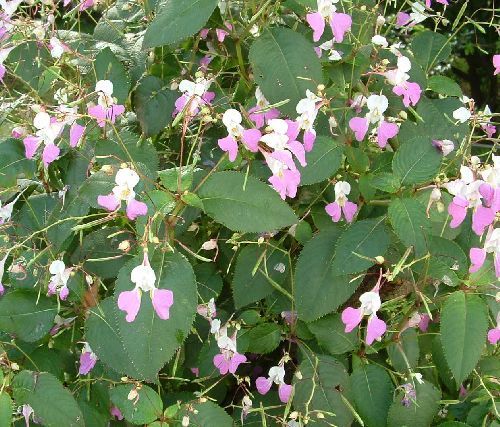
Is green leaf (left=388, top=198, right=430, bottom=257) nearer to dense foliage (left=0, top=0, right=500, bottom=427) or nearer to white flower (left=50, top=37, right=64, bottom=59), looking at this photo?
dense foliage (left=0, top=0, right=500, bottom=427)

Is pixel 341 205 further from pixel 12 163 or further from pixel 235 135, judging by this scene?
pixel 12 163

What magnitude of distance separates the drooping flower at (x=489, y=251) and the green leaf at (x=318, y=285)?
0.18 m

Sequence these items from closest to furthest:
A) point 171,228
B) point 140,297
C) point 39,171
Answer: point 140,297, point 171,228, point 39,171

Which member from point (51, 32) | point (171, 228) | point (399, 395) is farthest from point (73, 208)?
point (399, 395)

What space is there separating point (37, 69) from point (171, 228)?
510 mm

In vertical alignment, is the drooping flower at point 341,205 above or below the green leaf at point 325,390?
above

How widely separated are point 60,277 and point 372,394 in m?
0.51

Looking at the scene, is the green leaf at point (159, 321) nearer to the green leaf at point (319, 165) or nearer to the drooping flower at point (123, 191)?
the drooping flower at point (123, 191)

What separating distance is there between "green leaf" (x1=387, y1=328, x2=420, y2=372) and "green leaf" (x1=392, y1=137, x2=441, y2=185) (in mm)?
278

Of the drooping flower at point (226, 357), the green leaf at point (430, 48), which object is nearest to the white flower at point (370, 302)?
the drooping flower at point (226, 357)

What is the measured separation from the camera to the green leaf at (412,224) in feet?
3.46

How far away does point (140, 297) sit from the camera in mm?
927

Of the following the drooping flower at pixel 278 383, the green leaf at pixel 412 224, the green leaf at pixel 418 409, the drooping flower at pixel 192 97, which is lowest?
the green leaf at pixel 418 409

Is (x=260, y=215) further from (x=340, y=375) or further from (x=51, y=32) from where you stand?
(x=51, y=32)
